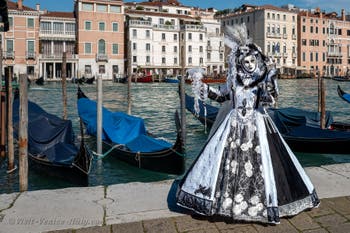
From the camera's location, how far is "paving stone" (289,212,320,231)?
2.01 metres

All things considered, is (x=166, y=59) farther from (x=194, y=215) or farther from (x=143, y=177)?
(x=194, y=215)

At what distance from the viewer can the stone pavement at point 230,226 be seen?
6.46ft

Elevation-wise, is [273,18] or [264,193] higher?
[273,18]

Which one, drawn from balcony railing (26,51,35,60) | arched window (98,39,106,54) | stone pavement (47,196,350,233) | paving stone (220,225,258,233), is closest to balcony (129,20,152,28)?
arched window (98,39,106,54)

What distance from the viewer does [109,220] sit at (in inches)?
82.0

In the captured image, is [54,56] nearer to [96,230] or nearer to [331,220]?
[96,230]

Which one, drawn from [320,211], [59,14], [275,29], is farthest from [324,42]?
[320,211]

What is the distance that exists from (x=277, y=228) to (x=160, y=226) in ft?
1.90

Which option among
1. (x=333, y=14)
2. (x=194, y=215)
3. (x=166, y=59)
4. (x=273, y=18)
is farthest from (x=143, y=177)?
(x=333, y=14)

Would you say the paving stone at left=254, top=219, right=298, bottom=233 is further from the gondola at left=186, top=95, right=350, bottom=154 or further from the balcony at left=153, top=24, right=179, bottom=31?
the balcony at left=153, top=24, right=179, bottom=31

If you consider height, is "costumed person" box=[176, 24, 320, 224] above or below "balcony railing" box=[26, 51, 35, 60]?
below

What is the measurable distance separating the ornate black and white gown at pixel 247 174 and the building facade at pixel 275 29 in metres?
38.9

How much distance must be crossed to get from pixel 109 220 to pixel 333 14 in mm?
49329

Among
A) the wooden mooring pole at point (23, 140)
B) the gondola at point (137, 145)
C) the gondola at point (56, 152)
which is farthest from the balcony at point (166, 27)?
the wooden mooring pole at point (23, 140)
